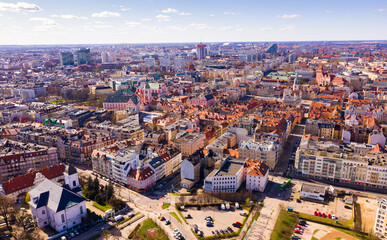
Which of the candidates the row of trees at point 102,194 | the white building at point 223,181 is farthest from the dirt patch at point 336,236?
the row of trees at point 102,194

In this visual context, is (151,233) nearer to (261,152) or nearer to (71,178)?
(71,178)

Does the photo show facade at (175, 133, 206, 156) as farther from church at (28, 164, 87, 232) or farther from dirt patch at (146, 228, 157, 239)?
church at (28, 164, 87, 232)

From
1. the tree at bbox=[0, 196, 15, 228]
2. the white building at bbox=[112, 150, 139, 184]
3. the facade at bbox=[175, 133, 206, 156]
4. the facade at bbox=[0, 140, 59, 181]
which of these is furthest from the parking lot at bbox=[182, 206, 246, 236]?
the facade at bbox=[0, 140, 59, 181]

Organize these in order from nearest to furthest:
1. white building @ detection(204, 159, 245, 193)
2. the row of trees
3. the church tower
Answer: the church tower < the row of trees < white building @ detection(204, 159, 245, 193)

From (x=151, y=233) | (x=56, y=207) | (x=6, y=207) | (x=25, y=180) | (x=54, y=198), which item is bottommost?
(x=151, y=233)

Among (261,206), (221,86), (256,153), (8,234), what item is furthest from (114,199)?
(221,86)

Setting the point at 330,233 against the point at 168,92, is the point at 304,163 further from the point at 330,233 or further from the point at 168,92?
the point at 168,92

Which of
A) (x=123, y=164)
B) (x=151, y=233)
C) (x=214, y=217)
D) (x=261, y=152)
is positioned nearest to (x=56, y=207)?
(x=151, y=233)
